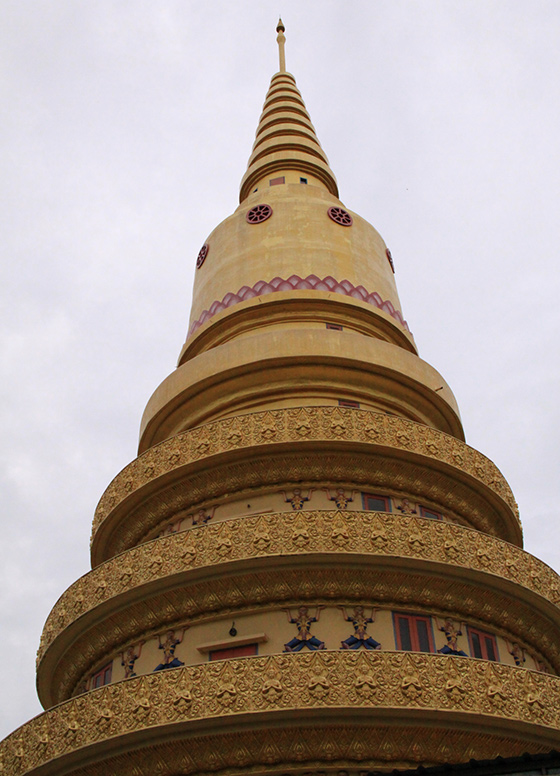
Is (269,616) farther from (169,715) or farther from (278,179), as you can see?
(278,179)

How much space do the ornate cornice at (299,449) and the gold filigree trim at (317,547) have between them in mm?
2617

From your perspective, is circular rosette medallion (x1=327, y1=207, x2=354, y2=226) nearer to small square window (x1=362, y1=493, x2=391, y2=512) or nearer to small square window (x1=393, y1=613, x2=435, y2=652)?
small square window (x1=362, y1=493, x2=391, y2=512)

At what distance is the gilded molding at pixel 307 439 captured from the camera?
2128 cm

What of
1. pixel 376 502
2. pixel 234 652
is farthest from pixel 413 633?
pixel 376 502

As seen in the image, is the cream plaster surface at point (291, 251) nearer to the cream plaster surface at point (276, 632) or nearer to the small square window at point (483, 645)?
the cream plaster surface at point (276, 632)

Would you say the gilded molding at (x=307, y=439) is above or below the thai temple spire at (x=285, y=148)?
below

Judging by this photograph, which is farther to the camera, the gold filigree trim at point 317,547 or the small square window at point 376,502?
the small square window at point 376,502

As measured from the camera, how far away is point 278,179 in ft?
110

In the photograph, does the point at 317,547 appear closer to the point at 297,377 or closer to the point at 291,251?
the point at 297,377

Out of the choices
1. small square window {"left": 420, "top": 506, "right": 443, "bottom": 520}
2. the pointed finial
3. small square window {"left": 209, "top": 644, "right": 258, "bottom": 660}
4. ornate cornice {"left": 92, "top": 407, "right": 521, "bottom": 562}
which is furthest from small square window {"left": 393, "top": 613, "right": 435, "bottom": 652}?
the pointed finial

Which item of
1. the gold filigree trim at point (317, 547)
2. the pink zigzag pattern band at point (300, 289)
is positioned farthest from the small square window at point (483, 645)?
the pink zigzag pattern band at point (300, 289)

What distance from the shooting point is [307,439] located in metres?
21.0

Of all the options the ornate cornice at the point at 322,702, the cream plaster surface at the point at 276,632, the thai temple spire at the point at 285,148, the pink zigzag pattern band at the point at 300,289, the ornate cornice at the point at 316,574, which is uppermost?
the thai temple spire at the point at 285,148

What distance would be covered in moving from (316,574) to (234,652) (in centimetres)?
216
